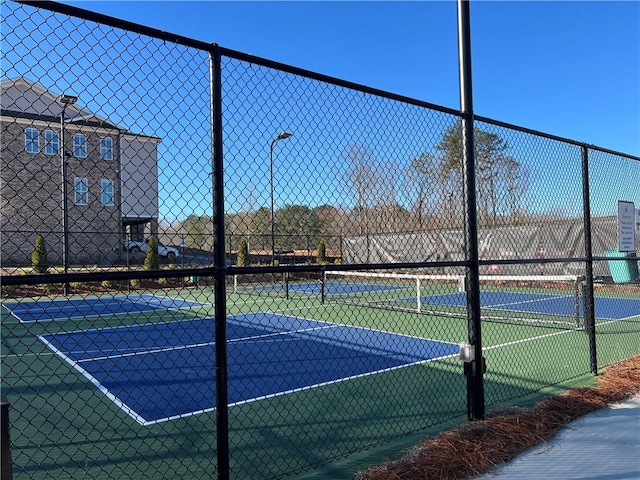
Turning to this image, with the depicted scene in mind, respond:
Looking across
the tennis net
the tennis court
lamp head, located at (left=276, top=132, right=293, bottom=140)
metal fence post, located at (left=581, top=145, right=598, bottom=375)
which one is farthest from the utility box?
lamp head, located at (left=276, top=132, right=293, bottom=140)

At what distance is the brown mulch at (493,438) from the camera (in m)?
3.27

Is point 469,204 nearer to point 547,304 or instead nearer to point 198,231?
point 198,231

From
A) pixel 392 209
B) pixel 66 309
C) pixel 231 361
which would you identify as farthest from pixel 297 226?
pixel 66 309

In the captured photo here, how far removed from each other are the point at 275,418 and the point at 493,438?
6.55 ft

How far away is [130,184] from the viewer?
2.84m

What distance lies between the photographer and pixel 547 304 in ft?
45.4

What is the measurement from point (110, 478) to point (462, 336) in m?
7.00

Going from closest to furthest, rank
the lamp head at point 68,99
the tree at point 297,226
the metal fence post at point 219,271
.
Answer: the lamp head at point 68,99, the metal fence post at point 219,271, the tree at point 297,226

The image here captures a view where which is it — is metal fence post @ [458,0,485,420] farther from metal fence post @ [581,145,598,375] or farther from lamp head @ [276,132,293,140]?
metal fence post @ [581,145,598,375]

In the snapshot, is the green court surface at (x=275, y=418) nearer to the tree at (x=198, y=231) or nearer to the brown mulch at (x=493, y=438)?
the brown mulch at (x=493, y=438)

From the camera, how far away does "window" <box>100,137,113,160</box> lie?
274 centimetres

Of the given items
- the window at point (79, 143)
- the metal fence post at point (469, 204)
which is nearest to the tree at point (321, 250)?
the metal fence post at point (469, 204)

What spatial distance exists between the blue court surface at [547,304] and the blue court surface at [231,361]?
4.44 metres

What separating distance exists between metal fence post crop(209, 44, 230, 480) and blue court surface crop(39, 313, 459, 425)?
2.28 m
